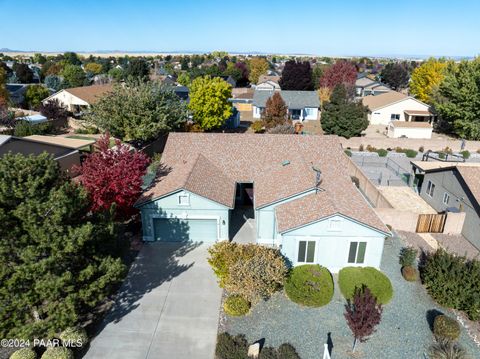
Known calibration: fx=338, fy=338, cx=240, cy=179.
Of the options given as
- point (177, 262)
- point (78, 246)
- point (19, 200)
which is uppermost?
point (19, 200)

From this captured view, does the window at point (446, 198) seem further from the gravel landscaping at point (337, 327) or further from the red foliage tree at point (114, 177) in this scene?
the red foliage tree at point (114, 177)

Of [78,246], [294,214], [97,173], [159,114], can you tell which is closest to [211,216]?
[294,214]

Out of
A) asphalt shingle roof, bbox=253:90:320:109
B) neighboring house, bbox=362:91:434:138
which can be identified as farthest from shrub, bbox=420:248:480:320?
asphalt shingle roof, bbox=253:90:320:109

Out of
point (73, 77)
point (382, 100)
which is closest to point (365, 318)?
point (382, 100)

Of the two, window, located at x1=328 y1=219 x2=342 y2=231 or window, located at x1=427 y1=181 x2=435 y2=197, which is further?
window, located at x1=427 y1=181 x2=435 y2=197

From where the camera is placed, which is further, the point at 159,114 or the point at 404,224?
the point at 159,114

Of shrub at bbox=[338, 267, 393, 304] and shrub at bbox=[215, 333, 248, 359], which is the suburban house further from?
shrub at bbox=[215, 333, 248, 359]

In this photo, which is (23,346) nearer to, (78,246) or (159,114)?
(78,246)
